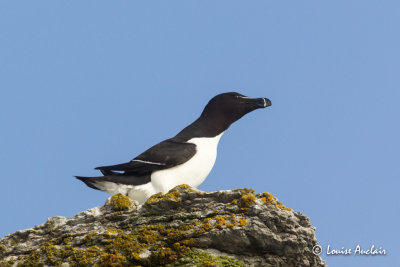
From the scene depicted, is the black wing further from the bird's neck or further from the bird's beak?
the bird's beak

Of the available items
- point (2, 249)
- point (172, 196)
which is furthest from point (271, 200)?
point (2, 249)

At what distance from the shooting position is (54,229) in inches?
431

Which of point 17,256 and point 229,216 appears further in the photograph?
point 17,256

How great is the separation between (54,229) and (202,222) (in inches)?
110

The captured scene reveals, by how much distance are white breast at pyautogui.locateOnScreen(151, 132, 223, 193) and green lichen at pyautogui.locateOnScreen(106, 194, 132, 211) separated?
1405 mm

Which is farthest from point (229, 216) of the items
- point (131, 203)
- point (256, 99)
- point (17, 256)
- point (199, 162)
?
point (256, 99)

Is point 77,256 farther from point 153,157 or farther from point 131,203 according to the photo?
point 153,157

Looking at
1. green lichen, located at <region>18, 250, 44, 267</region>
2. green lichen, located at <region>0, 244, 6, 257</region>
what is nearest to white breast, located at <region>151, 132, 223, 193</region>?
green lichen, located at <region>18, 250, 44, 267</region>

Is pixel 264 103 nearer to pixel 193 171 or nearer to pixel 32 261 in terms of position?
pixel 193 171

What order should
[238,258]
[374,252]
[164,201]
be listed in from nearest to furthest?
[238,258] < [164,201] < [374,252]

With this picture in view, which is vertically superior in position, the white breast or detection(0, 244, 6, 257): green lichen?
the white breast

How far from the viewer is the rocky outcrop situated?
32.0 ft

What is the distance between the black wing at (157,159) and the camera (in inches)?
494

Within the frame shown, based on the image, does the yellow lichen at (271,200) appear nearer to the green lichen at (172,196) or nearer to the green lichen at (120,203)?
the green lichen at (172,196)
